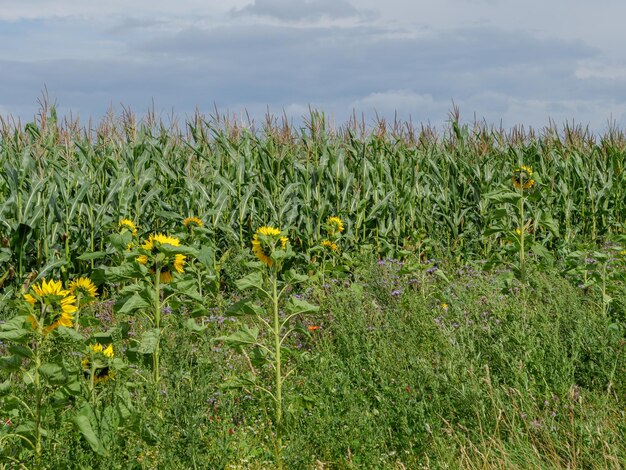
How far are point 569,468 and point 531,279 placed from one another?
2.52 m

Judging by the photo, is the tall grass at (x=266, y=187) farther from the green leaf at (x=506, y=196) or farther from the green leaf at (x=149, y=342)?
the green leaf at (x=149, y=342)

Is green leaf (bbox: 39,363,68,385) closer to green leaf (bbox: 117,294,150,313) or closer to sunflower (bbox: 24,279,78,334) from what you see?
sunflower (bbox: 24,279,78,334)

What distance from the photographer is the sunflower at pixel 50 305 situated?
3.46 metres

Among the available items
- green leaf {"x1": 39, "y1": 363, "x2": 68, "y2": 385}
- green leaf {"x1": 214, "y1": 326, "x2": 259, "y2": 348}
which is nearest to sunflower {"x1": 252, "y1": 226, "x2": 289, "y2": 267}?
green leaf {"x1": 214, "y1": 326, "x2": 259, "y2": 348}

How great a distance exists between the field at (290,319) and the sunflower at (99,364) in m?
0.01

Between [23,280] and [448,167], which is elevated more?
[448,167]

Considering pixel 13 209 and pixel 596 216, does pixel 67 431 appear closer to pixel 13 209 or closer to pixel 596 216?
pixel 13 209

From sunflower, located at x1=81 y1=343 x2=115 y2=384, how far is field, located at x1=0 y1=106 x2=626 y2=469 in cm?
1

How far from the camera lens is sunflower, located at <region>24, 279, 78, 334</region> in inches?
136

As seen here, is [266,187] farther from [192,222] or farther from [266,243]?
[266,243]

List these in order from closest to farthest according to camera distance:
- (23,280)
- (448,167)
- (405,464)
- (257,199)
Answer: (405,464) → (23,280) → (257,199) → (448,167)

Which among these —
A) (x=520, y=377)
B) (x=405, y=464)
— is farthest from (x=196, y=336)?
(x=520, y=377)

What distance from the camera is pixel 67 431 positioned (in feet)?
12.3

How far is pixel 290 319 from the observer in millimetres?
6824
